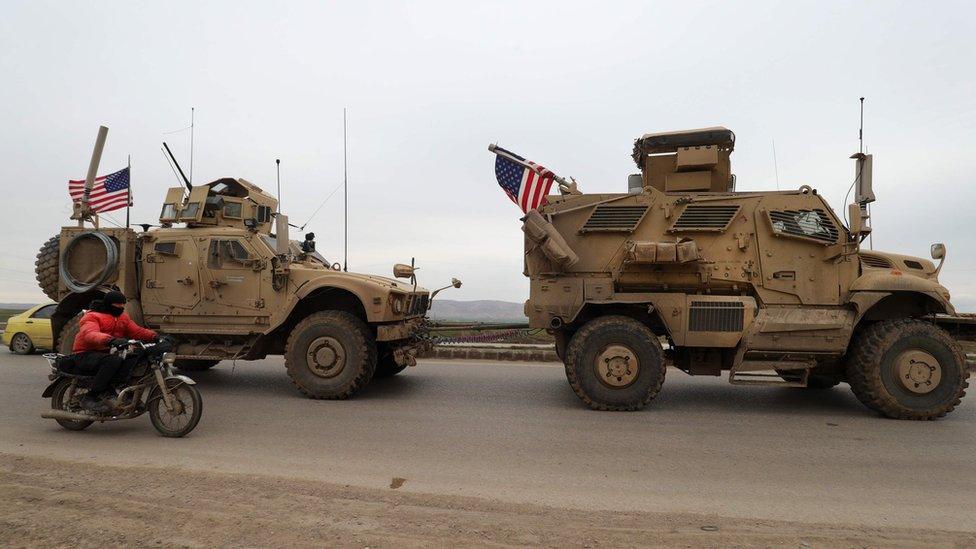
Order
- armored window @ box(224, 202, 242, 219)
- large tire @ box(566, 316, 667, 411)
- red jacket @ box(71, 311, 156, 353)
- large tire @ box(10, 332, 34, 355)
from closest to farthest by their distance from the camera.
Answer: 1. red jacket @ box(71, 311, 156, 353)
2. large tire @ box(566, 316, 667, 411)
3. armored window @ box(224, 202, 242, 219)
4. large tire @ box(10, 332, 34, 355)

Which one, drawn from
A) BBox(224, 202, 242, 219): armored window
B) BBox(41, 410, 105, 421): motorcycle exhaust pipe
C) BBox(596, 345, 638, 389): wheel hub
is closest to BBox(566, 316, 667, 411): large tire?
BBox(596, 345, 638, 389): wheel hub

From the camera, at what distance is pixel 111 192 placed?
9.86 meters

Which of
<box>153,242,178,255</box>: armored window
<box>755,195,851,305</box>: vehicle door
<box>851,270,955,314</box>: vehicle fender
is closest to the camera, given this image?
<box>851,270,955,314</box>: vehicle fender

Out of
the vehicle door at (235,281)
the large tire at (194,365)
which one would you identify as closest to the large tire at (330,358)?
the vehicle door at (235,281)

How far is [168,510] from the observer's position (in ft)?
12.3

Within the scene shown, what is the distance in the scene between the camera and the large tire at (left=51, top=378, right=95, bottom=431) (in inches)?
235

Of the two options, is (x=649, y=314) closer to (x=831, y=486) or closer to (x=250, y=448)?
(x=831, y=486)

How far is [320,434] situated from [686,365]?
4.72 meters

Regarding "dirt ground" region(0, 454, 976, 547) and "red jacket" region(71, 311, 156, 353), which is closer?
"dirt ground" region(0, 454, 976, 547)

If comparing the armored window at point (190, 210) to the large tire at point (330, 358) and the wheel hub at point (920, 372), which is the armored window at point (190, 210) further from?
the wheel hub at point (920, 372)

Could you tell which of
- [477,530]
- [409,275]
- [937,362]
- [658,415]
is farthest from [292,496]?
[937,362]

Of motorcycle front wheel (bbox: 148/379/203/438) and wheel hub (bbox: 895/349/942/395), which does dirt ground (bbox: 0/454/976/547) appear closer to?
motorcycle front wheel (bbox: 148/379/203/438)

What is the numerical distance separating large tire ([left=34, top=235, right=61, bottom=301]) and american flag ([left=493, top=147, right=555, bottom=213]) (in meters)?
6.83

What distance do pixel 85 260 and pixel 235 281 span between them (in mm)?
2414
